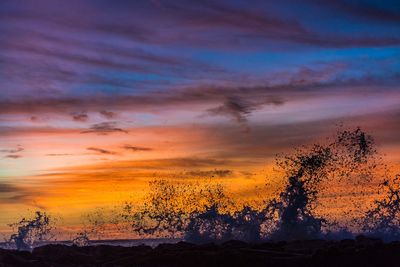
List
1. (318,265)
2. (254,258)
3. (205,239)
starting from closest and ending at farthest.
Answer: (318,265) < (254,258) < (205,239)

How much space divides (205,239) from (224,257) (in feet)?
188

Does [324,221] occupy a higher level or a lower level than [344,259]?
higher

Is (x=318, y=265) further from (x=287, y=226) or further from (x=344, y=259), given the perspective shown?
(x=287, y=226)

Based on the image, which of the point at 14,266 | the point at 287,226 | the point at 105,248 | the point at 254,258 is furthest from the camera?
the point at 287,226

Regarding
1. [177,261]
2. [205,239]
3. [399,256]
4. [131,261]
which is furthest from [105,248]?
[205,239]

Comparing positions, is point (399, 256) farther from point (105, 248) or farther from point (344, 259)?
point (105, 248)

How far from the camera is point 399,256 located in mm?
37094

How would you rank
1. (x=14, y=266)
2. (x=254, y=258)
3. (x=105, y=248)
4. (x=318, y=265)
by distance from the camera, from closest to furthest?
(x=318, y=265) < (x=254, y=258) < (x=14, y=266) < (x=105, y=248)

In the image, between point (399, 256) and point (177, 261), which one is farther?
point (177, 261)

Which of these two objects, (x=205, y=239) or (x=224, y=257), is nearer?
(x=224, y=257)

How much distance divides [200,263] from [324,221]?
5290cm

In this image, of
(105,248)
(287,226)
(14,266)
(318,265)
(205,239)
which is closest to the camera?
(318,265)

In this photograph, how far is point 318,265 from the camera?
36.8 metres

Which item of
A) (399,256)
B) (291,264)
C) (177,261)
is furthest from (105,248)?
(399,256)
